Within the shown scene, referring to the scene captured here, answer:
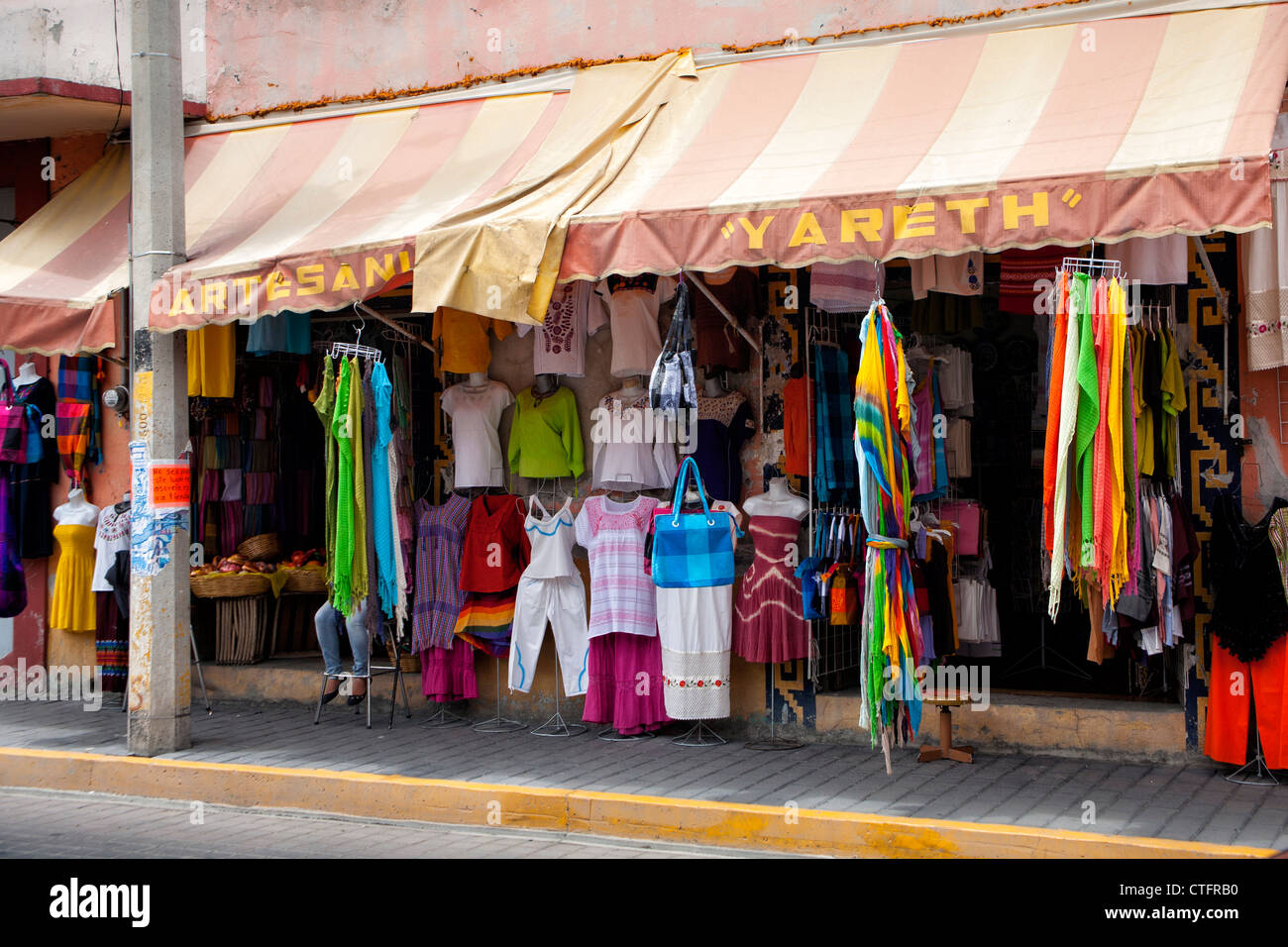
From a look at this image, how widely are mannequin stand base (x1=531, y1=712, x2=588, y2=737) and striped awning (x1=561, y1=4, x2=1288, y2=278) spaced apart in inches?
133

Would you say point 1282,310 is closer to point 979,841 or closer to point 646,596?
point 979,841

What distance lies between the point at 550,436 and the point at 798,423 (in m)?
1.83

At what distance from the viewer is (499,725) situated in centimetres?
982

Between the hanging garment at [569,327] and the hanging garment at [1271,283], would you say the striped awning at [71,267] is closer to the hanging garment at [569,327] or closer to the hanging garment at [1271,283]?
the hanging garment at [569,327]

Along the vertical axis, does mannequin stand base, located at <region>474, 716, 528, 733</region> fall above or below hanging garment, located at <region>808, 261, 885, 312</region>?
below

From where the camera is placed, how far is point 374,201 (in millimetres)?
9250

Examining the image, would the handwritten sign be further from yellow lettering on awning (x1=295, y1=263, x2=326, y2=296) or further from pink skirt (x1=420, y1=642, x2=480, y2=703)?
pink skirt (x1=420, y1=642, x2=480, y2=703)

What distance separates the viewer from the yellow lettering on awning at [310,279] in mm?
8359

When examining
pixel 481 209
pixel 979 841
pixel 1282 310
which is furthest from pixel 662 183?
pixel 979 841

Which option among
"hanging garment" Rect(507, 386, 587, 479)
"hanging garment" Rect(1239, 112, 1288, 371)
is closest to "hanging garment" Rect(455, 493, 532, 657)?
"hanging garment" Rect(507, 386, 587, 479)

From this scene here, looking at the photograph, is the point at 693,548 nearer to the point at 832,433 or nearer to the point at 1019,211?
the point at 832,433

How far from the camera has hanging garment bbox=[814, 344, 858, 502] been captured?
29.2 feet

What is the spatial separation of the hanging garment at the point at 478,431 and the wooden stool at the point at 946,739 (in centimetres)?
350
